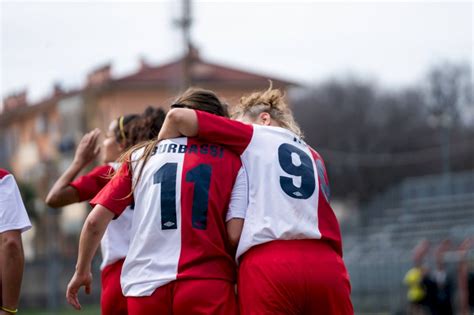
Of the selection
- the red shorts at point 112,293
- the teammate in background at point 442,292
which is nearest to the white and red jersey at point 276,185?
the red shorts at point 112,293

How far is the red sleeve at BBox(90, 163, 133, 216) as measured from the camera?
541cm

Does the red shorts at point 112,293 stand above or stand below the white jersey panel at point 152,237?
below

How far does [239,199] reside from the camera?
5320 mm

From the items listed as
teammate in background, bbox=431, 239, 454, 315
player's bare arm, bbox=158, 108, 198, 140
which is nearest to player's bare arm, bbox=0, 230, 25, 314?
player's bare arm, bbox=158, 108, 198, 140

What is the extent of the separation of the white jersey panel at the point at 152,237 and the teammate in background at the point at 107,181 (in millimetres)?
998

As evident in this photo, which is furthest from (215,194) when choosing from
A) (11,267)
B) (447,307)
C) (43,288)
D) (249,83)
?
(249,83)

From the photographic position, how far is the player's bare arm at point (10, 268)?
19.7ft

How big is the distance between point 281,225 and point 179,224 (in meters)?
0.50

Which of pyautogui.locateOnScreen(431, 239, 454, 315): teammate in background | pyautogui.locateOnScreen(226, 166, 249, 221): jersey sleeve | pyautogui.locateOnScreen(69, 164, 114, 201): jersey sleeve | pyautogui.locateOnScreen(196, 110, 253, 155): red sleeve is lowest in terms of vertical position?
pyautogui.locateOnScreen(431, 239, 454, 315): teammate in background

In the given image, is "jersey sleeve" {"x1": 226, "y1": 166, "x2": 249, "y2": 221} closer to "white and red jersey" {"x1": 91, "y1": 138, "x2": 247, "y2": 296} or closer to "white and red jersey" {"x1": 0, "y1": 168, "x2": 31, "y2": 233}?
"white and red jersey" {"x1": 91, "y1": 138, "x2": 247, "y2": 296}

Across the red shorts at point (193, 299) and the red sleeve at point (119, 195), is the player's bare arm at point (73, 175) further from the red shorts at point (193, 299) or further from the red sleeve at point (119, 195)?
the red shorts at point (193, 299)

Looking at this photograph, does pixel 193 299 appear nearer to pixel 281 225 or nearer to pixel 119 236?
pixel 281 225

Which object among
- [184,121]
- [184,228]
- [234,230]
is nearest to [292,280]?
[234,230]

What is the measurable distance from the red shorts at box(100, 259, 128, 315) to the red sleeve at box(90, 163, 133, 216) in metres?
A: 1.07
